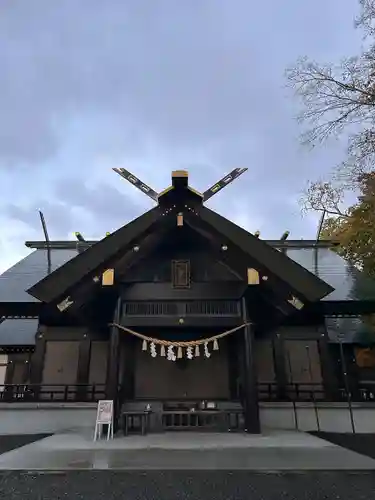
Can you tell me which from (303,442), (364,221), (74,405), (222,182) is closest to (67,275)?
(74,405)

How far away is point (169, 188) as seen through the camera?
757 cm

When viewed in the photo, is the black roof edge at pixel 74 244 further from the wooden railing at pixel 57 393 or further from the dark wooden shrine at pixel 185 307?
the wooden railing at pixel 57 393

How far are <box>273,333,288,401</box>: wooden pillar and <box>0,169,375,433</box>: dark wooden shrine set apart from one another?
0.10 feet

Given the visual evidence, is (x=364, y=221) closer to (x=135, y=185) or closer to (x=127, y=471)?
(x=135, y=185)

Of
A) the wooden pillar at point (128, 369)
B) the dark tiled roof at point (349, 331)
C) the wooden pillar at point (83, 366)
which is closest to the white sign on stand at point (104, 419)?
the wooden pillar at point (128, 369)

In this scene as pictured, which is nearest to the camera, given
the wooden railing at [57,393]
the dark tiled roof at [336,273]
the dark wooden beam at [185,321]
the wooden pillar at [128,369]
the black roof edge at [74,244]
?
the dark wooden beam at [185,321]

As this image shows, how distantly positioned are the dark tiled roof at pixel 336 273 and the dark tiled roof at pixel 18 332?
33.5ft

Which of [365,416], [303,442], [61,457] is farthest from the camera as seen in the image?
[365,416]

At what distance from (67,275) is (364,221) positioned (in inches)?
314

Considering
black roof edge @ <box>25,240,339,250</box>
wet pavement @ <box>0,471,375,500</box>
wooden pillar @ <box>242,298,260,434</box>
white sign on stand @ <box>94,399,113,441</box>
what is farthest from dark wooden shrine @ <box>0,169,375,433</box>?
black roof edge @ <box>25,240,339,250</box>

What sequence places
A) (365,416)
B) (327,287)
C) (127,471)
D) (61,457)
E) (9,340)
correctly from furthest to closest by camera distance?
(9,340) < (365,416) < (327,287) < (61,457) < (127,471)

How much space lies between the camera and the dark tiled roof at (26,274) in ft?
36.2

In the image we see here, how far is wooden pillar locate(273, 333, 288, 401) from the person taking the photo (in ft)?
32.5

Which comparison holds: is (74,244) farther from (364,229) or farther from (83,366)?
(364,229)
